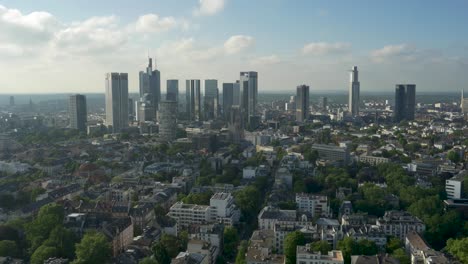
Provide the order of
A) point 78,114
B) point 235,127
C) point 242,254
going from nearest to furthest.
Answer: point 242,254, point 235,127, point 78,114

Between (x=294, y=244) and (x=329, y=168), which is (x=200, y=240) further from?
(x=329, y=168)

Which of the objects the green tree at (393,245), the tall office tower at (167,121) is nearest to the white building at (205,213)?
the green tree at (393,245)

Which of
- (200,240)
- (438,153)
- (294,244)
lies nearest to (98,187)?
(200,240)

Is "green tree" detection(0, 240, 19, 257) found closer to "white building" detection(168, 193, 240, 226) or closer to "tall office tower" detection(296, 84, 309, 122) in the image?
"white building" detection(168, 193, 240, 226)

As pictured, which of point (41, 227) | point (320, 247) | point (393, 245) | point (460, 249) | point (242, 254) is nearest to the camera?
point (460, 249)

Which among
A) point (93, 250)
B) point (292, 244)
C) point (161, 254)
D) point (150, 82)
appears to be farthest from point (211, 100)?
point (93, 250)

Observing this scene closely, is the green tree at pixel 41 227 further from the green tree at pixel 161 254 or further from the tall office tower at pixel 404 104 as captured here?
the tall office tower at pixel 404 104

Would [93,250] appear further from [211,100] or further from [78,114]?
[211,100]
